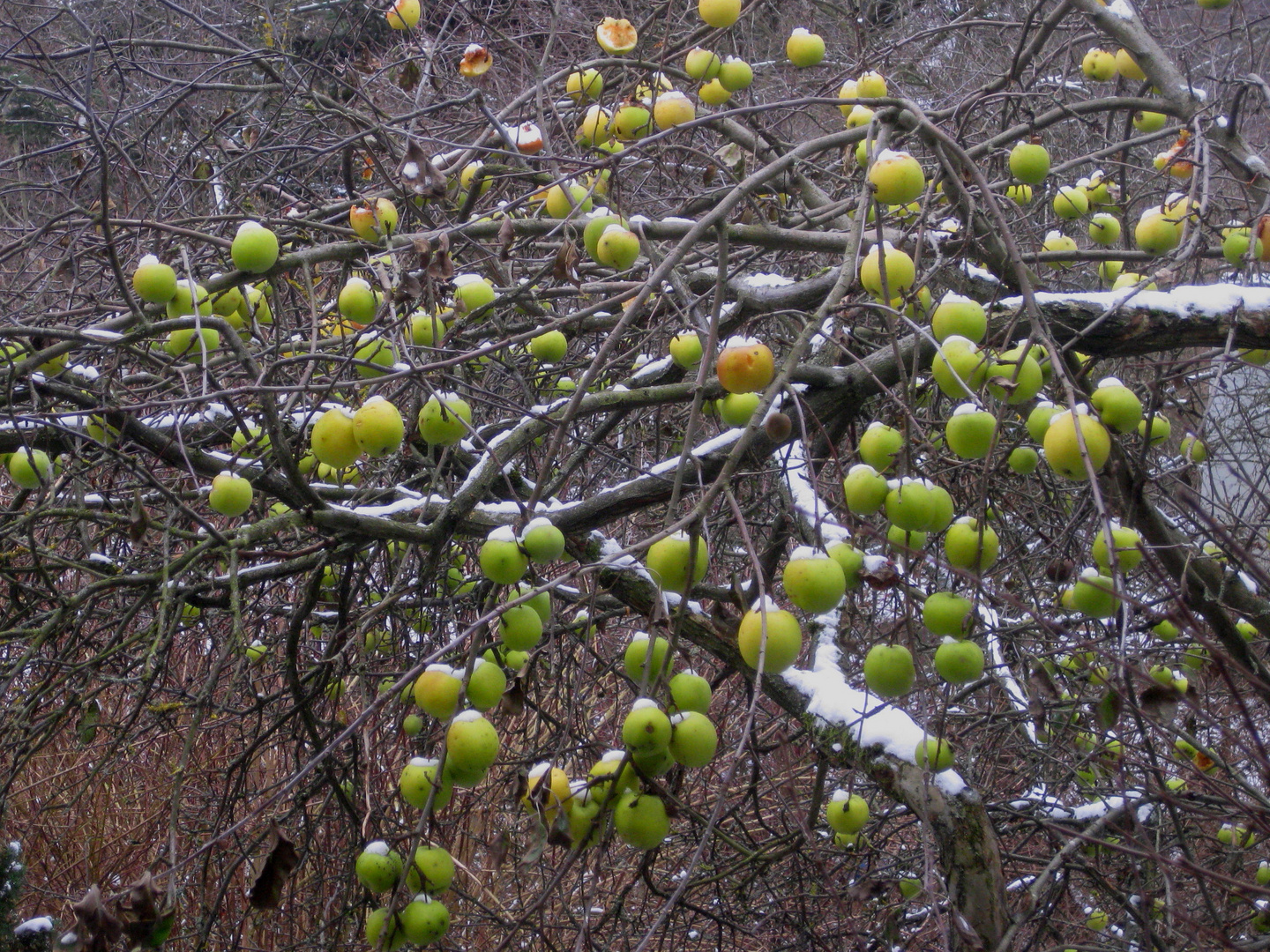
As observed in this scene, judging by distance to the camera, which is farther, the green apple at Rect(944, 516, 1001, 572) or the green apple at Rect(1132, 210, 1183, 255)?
the green apple at Rect(1132, 210, 1183, 255)

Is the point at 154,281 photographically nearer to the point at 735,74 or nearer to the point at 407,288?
the point at 407,288

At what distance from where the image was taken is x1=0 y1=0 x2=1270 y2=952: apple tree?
1.38 metres

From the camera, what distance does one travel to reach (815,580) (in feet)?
4.27

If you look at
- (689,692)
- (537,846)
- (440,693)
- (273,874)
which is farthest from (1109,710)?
(273,874)

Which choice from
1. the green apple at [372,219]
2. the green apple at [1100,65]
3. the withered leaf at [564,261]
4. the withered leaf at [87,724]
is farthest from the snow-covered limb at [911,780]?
the green apple at [1100,65]

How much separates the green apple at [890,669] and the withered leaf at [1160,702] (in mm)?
299

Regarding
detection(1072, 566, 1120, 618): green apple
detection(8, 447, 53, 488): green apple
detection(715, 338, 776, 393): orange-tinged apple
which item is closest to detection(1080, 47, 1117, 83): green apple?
detection(1072, 566, 1120, 618): green apple

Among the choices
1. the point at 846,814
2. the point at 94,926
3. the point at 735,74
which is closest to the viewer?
the point at 94,926

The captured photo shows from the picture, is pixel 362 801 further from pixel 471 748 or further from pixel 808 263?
pixel 808 263

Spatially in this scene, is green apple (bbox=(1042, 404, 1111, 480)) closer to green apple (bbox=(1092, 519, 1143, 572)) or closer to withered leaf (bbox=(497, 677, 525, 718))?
green apple (bbox=(1092, 519, 1143, 572))

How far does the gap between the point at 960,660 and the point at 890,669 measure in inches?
4.1

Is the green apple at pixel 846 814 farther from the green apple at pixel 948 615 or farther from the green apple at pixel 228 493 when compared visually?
the green apple at pixel 228 493

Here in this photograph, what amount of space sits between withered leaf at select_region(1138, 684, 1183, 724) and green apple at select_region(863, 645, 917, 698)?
30 centimetres

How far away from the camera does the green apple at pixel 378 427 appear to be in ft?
5.02
